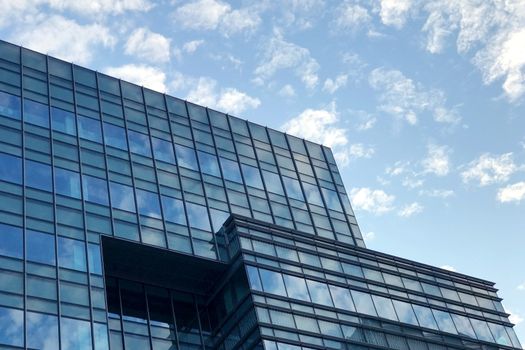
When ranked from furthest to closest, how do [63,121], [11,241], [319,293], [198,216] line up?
[63,121], [198,216], [319,293], [11,241]

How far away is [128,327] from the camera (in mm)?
37844

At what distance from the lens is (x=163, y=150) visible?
153 feet

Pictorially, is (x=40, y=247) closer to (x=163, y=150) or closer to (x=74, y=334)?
(x=74, y=334)

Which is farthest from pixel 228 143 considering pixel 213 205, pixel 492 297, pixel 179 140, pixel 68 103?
pixel 492 297

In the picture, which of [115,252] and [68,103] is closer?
[115,252]

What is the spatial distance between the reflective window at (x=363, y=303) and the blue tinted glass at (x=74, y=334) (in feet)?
46.9


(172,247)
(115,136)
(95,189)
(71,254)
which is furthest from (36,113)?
(172,247)

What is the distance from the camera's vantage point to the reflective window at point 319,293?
40406 millimetres

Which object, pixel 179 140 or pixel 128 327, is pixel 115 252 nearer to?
pixel 128 327

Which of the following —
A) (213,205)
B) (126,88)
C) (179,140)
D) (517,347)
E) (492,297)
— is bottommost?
(517,347)

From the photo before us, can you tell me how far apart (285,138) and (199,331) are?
18.4 m

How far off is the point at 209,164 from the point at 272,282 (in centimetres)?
1072

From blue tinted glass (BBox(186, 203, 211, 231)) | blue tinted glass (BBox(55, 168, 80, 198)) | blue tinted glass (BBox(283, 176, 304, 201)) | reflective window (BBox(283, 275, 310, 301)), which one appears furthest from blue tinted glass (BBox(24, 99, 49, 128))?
reflective window (BBox(283, 275, 310, 301))

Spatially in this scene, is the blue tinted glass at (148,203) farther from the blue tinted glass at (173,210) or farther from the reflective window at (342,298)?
the reflective window at (342,298)
